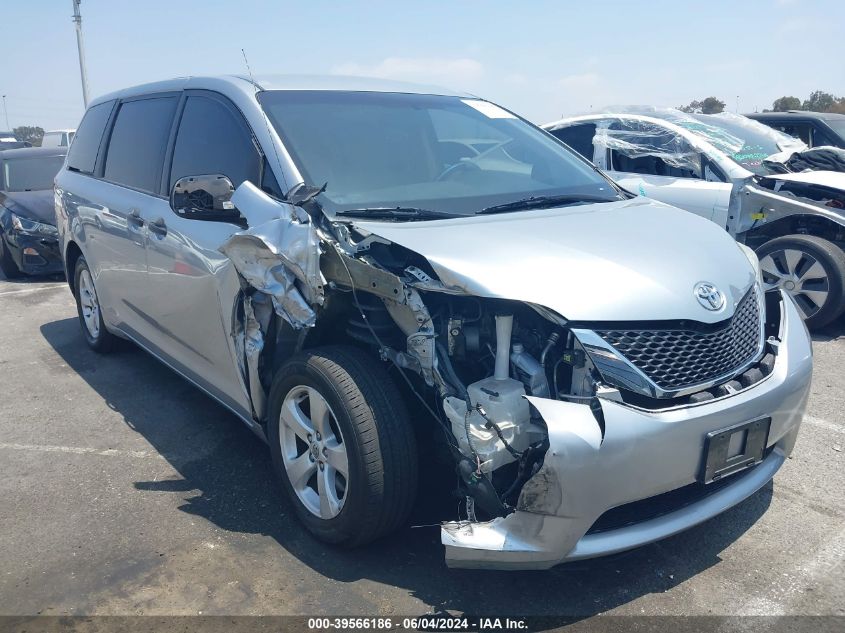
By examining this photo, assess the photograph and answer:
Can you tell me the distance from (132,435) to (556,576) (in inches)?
105

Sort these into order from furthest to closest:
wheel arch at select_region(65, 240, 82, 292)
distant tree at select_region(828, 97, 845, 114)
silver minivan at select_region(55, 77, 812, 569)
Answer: distant tree at select_region(828, 97, 845, 114) < wheel arch at select_region(65, 240, 82, 292) < silver minivan at select_region(55, 77, 812, 569)

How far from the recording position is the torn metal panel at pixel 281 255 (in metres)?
2.85

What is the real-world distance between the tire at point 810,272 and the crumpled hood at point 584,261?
3.18 metres

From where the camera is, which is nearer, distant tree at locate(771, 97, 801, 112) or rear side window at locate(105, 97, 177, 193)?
rear side window at locate(105, 97, 177, 193)

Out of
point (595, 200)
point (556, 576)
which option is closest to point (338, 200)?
point (595, 200)

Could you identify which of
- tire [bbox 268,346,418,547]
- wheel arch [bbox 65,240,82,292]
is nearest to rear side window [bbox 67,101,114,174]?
wheel arch [bbox 65,240,82,292]

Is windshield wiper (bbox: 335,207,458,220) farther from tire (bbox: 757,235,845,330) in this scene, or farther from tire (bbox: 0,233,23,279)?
tire (bbox: 0,233,23,279)

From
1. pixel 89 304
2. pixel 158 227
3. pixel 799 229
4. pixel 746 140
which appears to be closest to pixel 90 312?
pixel 89 304

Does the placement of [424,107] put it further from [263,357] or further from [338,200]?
[263,357]

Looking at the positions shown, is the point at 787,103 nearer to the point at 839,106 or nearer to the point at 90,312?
the point at 839,106

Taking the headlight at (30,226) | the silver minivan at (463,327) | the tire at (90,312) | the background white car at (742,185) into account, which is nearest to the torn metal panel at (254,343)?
the silver minivan at (463,327)

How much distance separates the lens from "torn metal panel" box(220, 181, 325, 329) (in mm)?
2848

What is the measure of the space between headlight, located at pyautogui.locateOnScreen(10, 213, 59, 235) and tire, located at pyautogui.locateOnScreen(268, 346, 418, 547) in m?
7.17

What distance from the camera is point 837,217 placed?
5.98 metres
